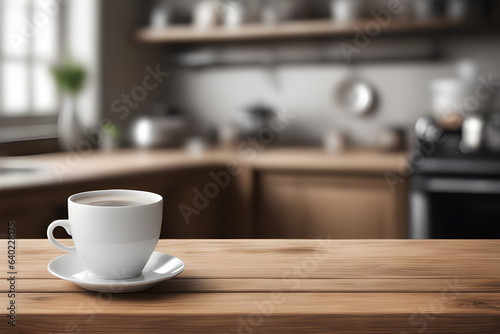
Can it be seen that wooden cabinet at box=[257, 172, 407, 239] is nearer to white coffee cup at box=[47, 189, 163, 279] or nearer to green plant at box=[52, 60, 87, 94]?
green plant at box=[52, 60, 87, 94]

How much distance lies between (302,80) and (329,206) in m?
0.99

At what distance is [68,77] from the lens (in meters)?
3.05

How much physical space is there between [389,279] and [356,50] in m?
2.84

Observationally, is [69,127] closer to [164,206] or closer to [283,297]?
[164,206]

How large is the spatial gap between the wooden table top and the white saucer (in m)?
0.01

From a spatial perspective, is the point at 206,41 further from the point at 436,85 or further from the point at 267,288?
the point at 267,288

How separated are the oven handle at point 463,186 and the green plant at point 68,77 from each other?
1.80m

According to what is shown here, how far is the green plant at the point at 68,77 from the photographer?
10.0ft

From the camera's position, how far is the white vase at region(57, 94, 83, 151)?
3037 millimetres

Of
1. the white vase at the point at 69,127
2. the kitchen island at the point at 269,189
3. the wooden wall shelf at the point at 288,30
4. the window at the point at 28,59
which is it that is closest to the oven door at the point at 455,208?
the kitchen island at the point at 269,189

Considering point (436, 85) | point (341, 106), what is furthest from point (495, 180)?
point (341, 106)

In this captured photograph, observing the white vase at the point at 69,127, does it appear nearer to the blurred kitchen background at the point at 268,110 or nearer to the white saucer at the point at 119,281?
the blurred kitchen background at the point at 268,110

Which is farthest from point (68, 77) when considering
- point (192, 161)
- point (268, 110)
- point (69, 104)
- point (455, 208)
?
point (455, 208)

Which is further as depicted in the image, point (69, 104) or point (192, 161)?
point (69, 104)
